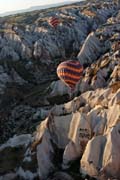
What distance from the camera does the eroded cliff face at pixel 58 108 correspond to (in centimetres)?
5197

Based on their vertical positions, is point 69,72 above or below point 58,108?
below

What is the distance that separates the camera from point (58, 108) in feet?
208

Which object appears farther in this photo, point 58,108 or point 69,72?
point 69,72

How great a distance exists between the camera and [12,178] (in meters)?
57.2

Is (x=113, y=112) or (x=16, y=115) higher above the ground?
(x=113, y=112)

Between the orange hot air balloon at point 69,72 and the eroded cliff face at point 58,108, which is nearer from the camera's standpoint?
the eroded cliff face at point 58,108

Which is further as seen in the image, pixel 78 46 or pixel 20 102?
pixel 78 46

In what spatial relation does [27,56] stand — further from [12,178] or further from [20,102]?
[12,178]

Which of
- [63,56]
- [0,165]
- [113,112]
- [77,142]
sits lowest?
[63,56]

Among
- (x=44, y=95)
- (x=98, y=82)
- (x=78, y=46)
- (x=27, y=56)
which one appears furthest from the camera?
(x=78, y=46)

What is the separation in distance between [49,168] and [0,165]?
9.15 meters

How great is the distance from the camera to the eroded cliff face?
51969 millimetres

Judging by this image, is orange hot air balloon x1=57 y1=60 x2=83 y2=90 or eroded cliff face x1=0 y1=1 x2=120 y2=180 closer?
eroded cliff face x1=0 y1=1 x2=120 y2=180

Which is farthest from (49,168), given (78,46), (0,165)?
(78,46)
